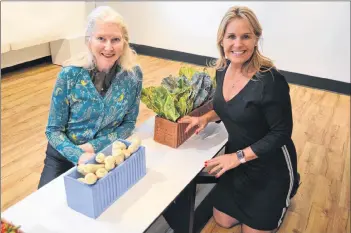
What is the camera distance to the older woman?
1491 millimetres

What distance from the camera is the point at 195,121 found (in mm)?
1634

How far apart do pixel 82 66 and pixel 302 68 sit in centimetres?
336

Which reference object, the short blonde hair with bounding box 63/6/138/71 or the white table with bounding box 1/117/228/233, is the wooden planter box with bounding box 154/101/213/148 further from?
A: the short blonde hair with bounding box 63/6/138/71

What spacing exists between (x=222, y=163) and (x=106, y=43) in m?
0.73

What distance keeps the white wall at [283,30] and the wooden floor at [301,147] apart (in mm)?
344

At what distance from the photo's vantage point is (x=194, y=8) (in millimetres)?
4730

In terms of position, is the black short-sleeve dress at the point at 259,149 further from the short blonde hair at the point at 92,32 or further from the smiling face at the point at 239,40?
the short blonde hair at the point at 92,32

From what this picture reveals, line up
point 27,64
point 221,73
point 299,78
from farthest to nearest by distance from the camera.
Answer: point 27,64 < point 299,78 < point 221,73

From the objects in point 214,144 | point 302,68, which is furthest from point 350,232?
point 302,68

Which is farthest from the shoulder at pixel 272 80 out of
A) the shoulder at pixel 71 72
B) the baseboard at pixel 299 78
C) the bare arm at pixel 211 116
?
the baseboard at pixel 299 78

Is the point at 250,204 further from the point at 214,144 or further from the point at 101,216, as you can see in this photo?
the point at 101,216

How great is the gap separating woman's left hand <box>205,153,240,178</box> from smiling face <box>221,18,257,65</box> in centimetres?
43

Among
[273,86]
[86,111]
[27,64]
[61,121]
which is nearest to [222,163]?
[273,86]

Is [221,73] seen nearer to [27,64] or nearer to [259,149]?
[259,149]
